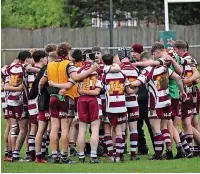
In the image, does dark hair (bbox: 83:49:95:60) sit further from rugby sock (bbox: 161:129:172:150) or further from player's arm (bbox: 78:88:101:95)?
rugby sock (bbox: 161:129:172:150)

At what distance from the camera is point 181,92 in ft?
51.3

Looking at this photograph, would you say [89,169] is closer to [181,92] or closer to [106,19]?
[181,92]

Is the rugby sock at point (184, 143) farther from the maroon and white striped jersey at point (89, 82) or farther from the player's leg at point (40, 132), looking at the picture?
the player's leg at point (40, 132)

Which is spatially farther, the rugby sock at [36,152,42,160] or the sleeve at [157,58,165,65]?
the rugby sock at [36,152,42,160]

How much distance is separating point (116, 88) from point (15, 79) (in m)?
1.91

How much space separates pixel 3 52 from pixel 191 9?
52.3 feet

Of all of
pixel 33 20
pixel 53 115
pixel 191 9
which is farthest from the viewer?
pixel 33 20

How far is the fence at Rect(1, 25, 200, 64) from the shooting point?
5241 cm

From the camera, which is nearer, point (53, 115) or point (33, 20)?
point (53, 115)

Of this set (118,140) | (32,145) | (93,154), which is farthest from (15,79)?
(118,140)

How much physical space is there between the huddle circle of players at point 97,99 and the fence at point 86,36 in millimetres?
35852

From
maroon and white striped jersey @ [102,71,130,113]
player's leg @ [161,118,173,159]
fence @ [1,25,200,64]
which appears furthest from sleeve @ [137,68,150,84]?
fence @ [1,25,200,64]

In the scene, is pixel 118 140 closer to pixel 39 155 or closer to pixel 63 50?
pixel 39 155

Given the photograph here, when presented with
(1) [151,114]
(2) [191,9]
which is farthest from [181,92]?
(2) [191,9]
